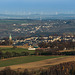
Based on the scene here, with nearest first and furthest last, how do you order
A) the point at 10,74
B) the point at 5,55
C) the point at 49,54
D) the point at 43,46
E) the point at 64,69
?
the point at 10,74
the point at 64,69
the point at 5,55
the point at 49,54
the point at 43,46

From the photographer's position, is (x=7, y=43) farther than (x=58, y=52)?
Yes

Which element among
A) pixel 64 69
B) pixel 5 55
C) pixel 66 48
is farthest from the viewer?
pixel 66 48

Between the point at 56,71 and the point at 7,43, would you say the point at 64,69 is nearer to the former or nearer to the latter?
the point at 56,71

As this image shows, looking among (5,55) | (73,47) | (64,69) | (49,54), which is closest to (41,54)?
(49,54)

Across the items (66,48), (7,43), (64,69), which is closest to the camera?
(64,69)

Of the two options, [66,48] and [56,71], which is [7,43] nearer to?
[66,48]

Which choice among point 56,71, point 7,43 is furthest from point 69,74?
point 7,43

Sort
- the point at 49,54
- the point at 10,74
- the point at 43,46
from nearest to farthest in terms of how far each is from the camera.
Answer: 1. the point at 10,74
2. the point at 49,54
3. the point at 43,46

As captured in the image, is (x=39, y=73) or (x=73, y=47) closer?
(x=39, y=73)
